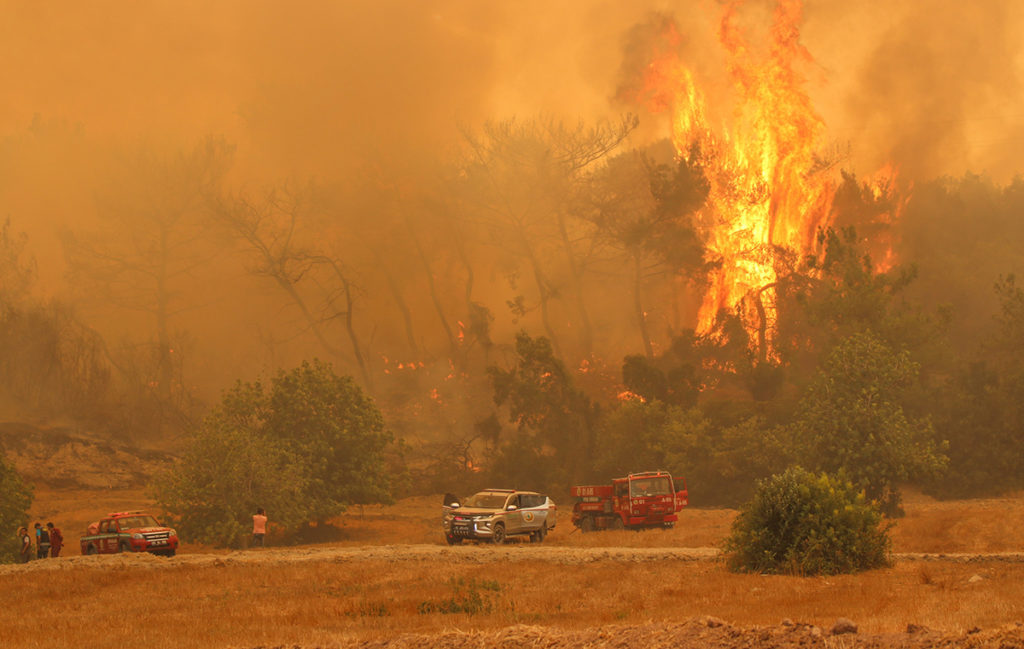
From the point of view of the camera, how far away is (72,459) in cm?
5594

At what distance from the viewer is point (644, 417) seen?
163 feet

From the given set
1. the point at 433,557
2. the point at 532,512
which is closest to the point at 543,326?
the point at 532,512

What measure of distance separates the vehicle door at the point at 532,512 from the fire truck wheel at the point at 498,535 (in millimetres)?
1022

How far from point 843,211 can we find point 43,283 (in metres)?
63.1

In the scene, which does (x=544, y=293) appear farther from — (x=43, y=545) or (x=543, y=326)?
(x=43, y=545)

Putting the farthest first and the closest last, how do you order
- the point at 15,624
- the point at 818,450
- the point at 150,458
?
the point at 150,458
the point at 818,450
the point at 15,624

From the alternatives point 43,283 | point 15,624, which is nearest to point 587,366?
point 43,283

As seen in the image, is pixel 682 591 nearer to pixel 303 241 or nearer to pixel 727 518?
pixel 727 518

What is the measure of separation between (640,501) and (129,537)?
58.0 feet

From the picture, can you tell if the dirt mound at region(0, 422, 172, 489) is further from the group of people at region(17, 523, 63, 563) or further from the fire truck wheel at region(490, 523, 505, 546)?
the fire truck wheel at region(490, 523, 505, 546)

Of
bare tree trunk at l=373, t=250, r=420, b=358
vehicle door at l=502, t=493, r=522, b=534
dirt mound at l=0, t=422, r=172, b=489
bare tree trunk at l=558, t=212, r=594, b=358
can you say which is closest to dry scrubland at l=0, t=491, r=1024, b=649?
vehicle door at l=502, t=493, r=522, b=534

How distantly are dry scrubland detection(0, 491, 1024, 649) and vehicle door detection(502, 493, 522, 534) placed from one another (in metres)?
2.19

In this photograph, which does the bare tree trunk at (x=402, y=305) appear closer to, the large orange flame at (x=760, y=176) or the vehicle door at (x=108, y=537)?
the large orange flame at (x=760, y=176)

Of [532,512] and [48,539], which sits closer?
[48,539]
